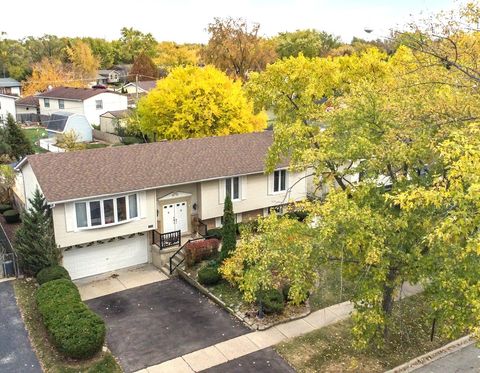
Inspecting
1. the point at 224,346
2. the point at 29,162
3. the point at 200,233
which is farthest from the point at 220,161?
the point at 224,346

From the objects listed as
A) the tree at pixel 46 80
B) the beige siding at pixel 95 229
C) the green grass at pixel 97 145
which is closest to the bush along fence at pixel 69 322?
the beige siding at pixel 95 229

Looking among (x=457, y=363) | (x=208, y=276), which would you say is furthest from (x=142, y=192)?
(x=457, y=363)

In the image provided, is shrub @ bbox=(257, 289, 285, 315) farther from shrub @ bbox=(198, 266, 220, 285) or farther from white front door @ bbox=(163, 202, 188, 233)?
white front door @ bbox=(163, 202, 188, 233)

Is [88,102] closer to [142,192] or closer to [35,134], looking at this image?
[35,134]

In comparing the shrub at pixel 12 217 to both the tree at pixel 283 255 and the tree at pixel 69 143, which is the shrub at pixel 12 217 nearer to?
the tree at pixel 69 143

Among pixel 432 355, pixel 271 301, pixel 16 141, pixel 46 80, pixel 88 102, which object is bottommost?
pixel 432 355

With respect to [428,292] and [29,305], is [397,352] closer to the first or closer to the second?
[428,292]
